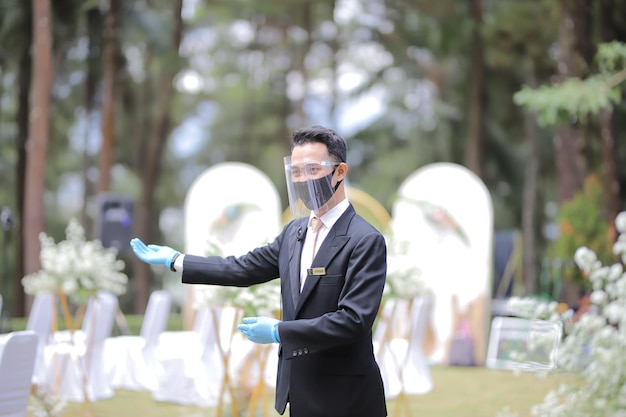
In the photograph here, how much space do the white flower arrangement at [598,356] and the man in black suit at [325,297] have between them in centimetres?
57

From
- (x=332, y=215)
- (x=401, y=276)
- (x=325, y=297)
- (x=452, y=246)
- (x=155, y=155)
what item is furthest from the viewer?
(x=155, y=155)

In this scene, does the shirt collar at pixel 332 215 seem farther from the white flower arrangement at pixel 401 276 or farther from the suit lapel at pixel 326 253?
the white flower arrangement at pixel 401 276

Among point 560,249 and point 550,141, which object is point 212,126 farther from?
A: point 560,249

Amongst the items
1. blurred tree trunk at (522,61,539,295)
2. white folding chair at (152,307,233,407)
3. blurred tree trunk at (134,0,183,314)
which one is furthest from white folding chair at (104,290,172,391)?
blurred tree trunk at (522,61,539,295)

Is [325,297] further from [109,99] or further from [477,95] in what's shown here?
[477,95]

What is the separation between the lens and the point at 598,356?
9.14ft

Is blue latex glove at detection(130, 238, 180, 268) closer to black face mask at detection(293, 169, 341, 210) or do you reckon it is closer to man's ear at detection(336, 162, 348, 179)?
black face mask at detection(293, 169, 341, 210)

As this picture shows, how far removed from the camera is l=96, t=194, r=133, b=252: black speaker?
13.2 meters

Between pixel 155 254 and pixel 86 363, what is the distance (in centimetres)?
452

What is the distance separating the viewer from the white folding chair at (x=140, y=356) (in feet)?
28.1

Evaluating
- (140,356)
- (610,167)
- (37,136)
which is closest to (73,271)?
(140,356)

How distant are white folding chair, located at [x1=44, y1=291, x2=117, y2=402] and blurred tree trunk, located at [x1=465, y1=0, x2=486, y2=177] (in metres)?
12.3

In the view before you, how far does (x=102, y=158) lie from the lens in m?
16.8

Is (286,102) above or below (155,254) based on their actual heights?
above
